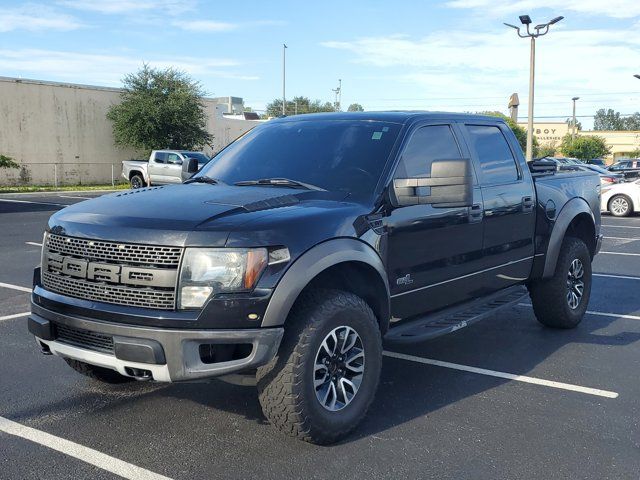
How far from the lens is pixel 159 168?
29.9m

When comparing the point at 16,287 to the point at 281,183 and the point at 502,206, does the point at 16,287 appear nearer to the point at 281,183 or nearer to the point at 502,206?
the point at 281,183

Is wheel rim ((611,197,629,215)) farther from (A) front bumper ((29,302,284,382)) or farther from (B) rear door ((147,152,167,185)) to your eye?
(A) front bumper ((29,302,284,382))

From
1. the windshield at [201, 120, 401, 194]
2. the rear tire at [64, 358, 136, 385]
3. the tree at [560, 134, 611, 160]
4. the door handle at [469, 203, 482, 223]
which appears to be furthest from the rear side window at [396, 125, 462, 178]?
the tree at [560, 134, 611, 160]

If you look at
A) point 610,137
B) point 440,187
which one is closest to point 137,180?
point 440,187

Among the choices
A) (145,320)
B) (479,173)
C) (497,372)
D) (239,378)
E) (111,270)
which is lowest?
(497,372)

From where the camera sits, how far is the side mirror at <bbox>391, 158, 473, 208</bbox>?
432cm

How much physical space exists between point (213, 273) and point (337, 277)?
924mm

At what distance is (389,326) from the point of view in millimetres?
4625

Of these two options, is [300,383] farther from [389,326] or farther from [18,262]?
[18,262]

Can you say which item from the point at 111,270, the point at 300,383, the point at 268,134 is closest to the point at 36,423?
the point at 111,270

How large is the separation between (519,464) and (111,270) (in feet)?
8.00

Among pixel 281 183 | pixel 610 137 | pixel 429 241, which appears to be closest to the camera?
pixel 281 183

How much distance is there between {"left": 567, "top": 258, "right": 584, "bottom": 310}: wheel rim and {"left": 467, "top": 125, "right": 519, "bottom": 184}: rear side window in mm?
1341

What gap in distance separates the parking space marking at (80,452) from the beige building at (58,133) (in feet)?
100
